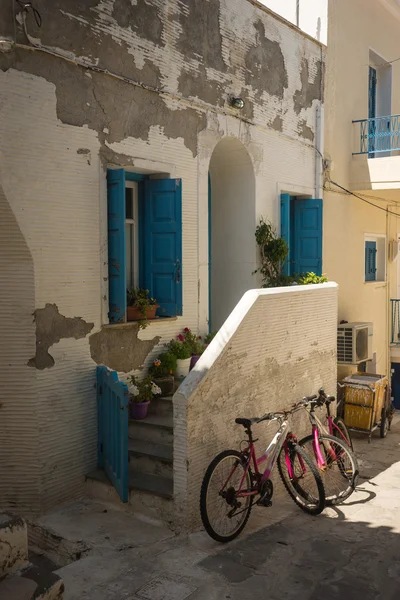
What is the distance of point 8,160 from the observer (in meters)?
6.05

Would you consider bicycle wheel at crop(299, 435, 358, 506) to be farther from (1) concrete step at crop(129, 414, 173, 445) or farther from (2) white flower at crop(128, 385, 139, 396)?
(2) white flower at crop(128, 385, 139, 396)

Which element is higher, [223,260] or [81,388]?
[223,260]

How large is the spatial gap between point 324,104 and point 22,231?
7.44m

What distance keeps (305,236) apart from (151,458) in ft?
19.5

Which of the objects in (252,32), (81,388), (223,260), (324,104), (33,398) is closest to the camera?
(33,398)

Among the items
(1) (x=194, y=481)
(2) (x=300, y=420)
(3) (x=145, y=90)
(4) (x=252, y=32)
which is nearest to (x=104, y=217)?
(3) (x=145, y=90)

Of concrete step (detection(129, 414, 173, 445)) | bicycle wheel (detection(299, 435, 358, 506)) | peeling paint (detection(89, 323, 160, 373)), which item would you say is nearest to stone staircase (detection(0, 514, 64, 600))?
concrete step (detection(129, 414, 173, 445))

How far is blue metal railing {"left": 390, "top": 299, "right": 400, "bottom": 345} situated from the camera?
15.4m

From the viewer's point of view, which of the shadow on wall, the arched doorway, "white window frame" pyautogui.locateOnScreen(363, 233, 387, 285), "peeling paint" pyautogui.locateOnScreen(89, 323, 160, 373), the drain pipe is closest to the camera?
the shadow on wall

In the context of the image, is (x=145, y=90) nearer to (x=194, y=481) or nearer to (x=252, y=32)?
(x=252, y=32)

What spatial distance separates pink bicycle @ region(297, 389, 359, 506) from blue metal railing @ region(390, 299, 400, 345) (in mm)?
8384

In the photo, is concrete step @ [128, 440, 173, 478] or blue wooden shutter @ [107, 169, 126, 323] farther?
blue wooden shutter @ [107, 169, 126, 323]

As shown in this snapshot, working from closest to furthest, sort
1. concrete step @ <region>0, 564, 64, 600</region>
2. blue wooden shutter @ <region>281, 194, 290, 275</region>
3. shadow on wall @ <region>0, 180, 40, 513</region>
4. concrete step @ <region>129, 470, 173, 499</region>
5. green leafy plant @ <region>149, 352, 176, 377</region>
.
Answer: concrete step @ <region>0, 564, 64, 600</region> → concrete step @ <region>129, 470, 173, 499</region> → shadow on wall @ <region>0, 180, 40, 513</region> → green leafy plant @ <region>149, 352, 176, 377</region> → blue wooden shutter @ <region>281, 194, 290, 275</region>

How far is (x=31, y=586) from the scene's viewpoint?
3092 mm
